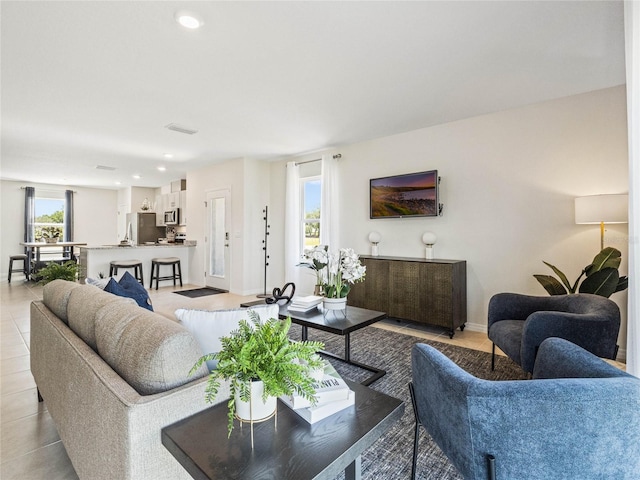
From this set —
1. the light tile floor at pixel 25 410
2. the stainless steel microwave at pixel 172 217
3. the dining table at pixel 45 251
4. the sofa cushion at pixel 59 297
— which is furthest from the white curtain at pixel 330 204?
the dining table at pixel 45 251

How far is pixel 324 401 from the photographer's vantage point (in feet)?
3.46

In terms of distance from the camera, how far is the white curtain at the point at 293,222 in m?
5.70

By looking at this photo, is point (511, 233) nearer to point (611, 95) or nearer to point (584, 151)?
point (584, 151)

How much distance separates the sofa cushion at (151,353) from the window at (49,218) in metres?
9.54

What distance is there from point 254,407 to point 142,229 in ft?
28.8

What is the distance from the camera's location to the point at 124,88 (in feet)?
10.1

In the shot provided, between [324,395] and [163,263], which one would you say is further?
[163,263]

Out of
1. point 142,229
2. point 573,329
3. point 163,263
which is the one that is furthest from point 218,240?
point 573,329

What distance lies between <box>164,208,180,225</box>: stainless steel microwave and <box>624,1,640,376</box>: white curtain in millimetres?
8295

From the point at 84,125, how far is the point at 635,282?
5.71 m

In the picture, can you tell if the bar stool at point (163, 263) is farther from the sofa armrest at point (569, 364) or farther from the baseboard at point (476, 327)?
the sofa armrest at point (569, 364)

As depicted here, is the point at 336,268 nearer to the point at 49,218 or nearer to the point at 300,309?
the point at 300,309

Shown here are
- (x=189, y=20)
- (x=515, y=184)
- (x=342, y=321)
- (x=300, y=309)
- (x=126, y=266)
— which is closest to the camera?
(x=189, y=20)

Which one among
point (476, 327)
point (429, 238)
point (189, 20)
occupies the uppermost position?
point (189, 20)
